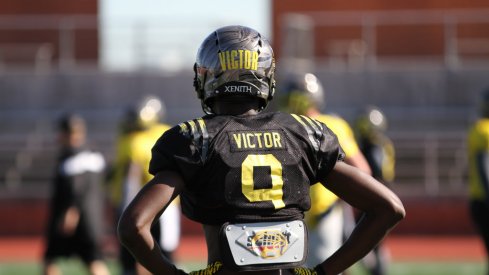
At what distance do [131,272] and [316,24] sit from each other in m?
14.9

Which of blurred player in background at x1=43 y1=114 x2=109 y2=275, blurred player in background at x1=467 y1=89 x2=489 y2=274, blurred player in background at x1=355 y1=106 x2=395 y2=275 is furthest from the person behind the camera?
blurred player in background at x1=355 y1=106 x2=395 y2=275

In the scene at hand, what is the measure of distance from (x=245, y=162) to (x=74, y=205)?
7142 millimetres

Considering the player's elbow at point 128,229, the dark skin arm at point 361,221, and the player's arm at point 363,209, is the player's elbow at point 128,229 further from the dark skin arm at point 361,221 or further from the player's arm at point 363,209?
the player's arm at point 363,209

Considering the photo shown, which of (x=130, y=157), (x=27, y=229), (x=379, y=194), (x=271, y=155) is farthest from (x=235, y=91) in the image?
(x=27, y=229)

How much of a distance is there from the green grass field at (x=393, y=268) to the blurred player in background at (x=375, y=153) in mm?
1403

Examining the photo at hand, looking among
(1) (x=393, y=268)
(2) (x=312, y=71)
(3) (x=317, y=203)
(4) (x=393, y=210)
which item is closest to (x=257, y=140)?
(4) (x=393, y=210)

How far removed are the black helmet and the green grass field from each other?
29.5 feet

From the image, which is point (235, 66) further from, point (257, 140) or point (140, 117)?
point (140, 117)

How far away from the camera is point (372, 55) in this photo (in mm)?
22875

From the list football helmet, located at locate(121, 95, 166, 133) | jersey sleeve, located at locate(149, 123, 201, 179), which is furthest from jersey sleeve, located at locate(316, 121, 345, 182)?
football helmet, located at locate(121, 95, 166, 133)

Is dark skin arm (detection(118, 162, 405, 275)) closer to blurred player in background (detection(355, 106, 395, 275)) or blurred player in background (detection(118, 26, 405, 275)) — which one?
blurred player in background (detection(118, 26, 405, 275))

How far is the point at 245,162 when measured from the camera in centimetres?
362

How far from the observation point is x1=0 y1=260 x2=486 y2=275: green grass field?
517 inches

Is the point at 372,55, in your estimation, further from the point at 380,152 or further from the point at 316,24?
the point at 380,152
